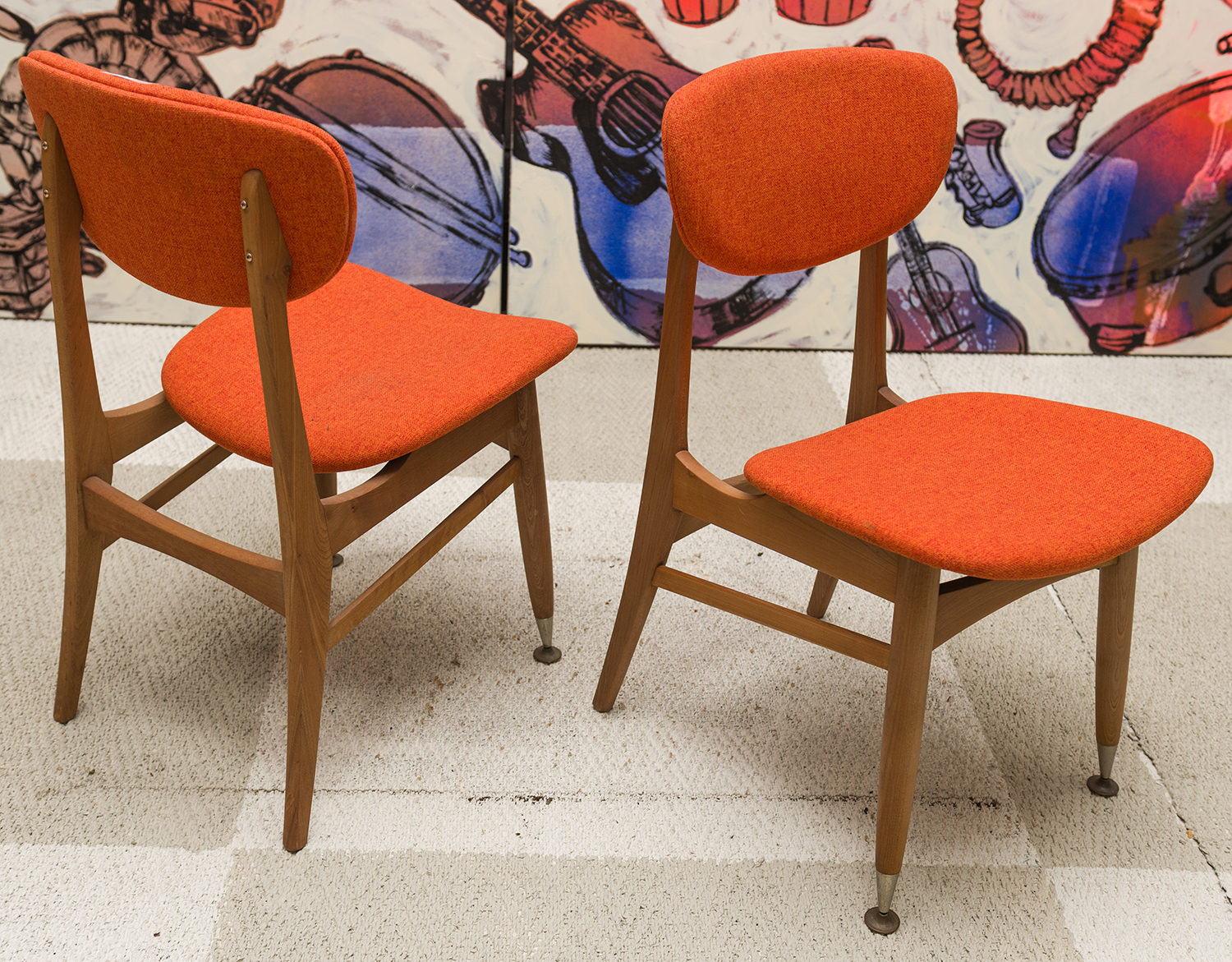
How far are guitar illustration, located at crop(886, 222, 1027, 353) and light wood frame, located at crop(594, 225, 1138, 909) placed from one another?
3.60 ft

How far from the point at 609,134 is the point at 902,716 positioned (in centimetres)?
155

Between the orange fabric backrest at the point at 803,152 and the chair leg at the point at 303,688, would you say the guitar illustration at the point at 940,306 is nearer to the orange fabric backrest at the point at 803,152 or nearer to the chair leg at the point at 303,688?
the orange fabric backrest at the point at 803,152

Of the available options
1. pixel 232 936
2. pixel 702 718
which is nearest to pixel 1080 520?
pixel 702 718

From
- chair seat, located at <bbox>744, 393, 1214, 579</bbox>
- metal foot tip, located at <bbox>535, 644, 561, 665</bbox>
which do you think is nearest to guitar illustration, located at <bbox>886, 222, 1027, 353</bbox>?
chair seat, located at <bbox>744, 393, 1214, 579</bbox>

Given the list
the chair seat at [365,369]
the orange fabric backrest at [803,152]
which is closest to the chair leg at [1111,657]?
the orange fabric backrest at [803,152]

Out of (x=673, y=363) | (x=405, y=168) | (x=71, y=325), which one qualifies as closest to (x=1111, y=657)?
(x=673, y=363)

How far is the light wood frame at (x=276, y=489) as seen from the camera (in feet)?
3.24

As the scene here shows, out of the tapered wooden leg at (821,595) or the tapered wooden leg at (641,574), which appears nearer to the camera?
the tapered wooden leg at (641,574)

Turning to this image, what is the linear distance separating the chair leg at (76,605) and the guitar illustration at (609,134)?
1145mm

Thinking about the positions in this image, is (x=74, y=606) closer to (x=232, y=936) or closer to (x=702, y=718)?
(x=232, y=936)

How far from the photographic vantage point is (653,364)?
92.5 inches

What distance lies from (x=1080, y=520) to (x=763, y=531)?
321 mm

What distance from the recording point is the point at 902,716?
3.49 feet

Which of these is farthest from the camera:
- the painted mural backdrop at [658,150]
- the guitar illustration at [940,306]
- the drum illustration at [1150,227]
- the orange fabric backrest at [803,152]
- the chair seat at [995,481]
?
the guitar illustration at [940,306]
